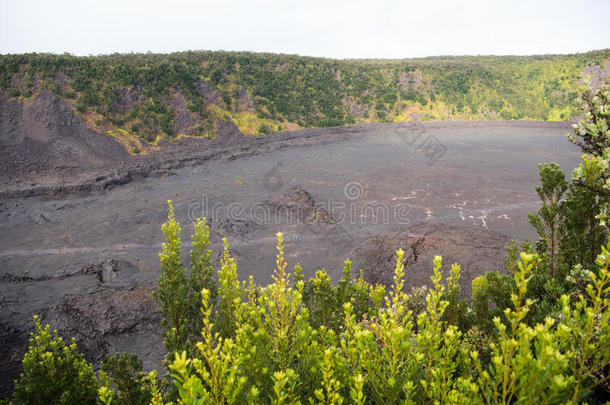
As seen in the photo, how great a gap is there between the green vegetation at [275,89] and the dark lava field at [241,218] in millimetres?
7156

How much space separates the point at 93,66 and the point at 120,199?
23.4 m

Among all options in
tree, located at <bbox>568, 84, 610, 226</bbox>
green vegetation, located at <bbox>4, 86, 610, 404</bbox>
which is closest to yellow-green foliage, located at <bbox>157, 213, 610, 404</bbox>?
green vegetation, located at <bbox>4, 86, 610, 404</bbox>

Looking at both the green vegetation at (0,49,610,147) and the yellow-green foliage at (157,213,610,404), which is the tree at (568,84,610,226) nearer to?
the yellow-green foliage at (157,213,610,404)

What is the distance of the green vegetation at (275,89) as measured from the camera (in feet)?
111

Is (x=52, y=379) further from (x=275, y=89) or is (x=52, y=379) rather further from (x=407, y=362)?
(x=275, y=89)

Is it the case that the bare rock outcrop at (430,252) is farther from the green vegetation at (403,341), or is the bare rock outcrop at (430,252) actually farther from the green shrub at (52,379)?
the green shrub at (52,379)

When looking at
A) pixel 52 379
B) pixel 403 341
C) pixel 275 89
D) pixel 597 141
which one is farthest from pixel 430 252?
pixel 275 89

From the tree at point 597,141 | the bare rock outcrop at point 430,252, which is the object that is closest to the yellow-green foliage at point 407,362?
the tree at point 597,141

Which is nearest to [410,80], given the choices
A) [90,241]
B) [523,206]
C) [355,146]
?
[355,146]

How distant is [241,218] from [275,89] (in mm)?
34337

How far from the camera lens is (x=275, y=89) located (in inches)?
1924

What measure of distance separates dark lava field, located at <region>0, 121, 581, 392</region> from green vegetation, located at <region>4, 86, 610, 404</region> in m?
5.78

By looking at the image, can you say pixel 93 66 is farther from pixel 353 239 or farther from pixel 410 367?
pixel 410 367

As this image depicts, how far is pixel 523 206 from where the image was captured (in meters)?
20.0
